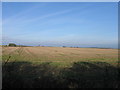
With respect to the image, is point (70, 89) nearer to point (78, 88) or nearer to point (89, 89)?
point (78, 88)

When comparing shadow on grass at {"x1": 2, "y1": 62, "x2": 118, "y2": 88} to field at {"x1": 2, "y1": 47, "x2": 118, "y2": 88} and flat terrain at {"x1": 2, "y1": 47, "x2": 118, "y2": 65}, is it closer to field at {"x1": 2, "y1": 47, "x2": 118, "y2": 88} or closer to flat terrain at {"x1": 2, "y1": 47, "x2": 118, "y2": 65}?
field at {"x1": 2, "y1": 47, "x2": 118, "y2": 88}

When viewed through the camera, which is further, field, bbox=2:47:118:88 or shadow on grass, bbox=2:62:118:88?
field, bbox=2:47:118:88

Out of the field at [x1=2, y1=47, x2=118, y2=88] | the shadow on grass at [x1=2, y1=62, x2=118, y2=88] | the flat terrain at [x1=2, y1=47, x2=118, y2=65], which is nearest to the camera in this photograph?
the shadow on grass at [x1=2, y1=62, x2=118, y2=88]

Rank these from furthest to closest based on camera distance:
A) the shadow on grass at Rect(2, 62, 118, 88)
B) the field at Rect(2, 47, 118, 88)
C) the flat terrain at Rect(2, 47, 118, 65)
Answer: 1. the flat terrain at Rect(2, 47, 118, 65)
2. the field at Rect(2, 47, 118, 88)
3. the shadow on grass at Rect(2, 62, 118, 88)

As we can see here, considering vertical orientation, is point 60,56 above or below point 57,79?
below

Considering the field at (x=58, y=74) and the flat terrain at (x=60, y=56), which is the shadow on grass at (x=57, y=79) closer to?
the field at (x=58, y=74)

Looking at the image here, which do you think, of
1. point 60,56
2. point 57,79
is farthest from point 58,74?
point 60,56

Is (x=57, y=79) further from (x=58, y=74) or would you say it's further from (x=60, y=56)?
(x=60, y=56)

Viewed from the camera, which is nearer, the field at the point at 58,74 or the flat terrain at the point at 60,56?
the field at the point at 58,74

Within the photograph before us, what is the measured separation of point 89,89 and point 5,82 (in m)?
3.47

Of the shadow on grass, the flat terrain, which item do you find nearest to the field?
the shadow on grass

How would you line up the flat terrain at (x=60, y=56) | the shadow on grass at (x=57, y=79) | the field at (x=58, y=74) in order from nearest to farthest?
the shadow on grass at (x=57, y=79) < the field at (x=58, y=74) < the flat terrain at (x=60, y=56)

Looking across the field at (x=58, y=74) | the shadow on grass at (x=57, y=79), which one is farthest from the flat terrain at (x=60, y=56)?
the shadow on grass at (x=57, y=79)

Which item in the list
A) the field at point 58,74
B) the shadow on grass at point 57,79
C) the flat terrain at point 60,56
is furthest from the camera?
the flat terrain at point 60,56
